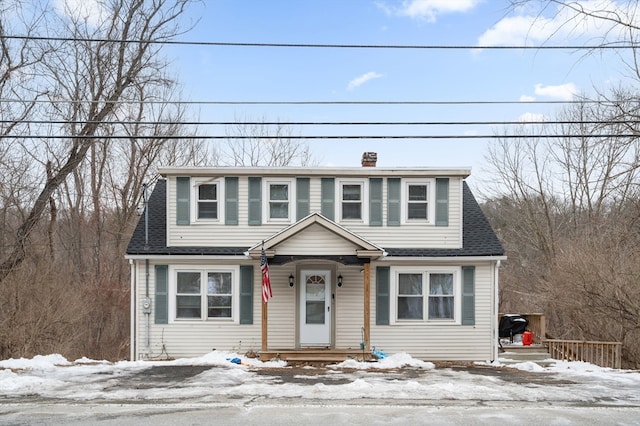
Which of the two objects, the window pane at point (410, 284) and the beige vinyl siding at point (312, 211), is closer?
the window pane at point (410, 284)

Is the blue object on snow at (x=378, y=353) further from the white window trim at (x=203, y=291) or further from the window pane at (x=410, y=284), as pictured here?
the white window trim at (x=203, y=291)

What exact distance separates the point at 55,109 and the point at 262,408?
643 inches

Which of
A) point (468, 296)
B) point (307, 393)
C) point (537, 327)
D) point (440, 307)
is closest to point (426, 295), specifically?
point (440, 307)

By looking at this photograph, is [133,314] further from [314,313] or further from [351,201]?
[351,201]

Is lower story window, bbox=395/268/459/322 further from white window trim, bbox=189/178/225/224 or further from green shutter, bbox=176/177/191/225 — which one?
green shutter, bbox=176/177/191/225

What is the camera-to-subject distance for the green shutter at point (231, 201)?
49.0 feet

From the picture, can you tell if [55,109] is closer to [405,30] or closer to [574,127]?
[405,30]

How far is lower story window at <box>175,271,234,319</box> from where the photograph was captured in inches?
571

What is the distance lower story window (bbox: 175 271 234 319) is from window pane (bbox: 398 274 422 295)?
4.64 m

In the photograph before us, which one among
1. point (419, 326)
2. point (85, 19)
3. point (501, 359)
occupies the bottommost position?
point (501, 359)

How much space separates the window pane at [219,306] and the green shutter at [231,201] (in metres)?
2.09

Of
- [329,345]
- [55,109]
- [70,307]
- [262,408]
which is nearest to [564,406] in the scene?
[262,408]

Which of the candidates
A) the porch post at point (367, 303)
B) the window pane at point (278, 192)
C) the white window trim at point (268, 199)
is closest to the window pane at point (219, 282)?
the white window trim at point (268, 199)

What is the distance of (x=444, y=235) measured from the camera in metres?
15.0
